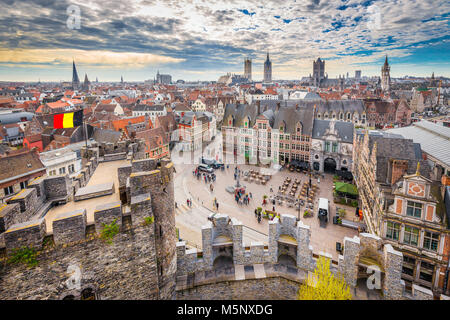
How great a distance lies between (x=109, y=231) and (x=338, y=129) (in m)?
45.6

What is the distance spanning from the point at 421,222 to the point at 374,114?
7925 centimetres

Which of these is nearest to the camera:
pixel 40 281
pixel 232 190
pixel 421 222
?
pixel 40 281

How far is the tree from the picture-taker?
34.7 ft

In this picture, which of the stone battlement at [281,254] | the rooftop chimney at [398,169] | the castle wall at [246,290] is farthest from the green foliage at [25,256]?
the rooftop chimney at [398,169]

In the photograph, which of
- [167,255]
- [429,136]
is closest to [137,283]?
[167,255]

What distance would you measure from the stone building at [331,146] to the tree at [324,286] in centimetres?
3670

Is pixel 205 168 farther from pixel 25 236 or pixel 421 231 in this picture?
pixel 25 236

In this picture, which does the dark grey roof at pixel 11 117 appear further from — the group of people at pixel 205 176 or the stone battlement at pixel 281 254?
the stone battlement at pixel 281 254

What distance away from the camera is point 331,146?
148ft

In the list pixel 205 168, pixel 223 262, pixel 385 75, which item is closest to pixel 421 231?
pixel 223 262

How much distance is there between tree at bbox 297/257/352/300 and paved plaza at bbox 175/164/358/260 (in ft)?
21.9

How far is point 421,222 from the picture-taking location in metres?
18.1
